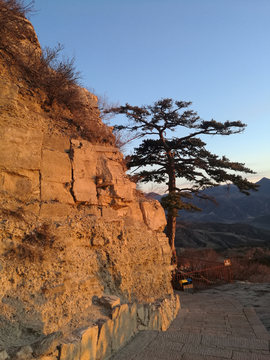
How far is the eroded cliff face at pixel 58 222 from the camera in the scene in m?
2.76

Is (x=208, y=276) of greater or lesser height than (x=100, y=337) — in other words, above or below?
below

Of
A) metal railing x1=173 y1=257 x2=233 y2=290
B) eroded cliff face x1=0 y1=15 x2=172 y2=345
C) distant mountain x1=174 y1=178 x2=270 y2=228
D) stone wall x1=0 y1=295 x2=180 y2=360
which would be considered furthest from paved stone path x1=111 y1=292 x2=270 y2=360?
distant mountain x1=174 y1=178 x2=270 y2=228

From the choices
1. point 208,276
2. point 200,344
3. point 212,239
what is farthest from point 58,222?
point 212,239

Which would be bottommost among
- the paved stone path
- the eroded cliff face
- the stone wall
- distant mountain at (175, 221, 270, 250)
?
distant mountain at (175, 221, 270, 250)

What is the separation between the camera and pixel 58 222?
3463 millimetres

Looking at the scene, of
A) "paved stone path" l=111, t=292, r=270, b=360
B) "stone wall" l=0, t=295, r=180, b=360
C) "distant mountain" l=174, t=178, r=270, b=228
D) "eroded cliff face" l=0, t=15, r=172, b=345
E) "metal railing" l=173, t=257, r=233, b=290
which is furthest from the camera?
"distant mountain" l=174, t=178, r=270, b=228

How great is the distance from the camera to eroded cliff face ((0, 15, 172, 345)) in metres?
2.76

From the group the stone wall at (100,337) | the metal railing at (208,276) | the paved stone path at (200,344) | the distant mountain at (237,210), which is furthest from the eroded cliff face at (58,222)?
the distant mountain at (237,210)

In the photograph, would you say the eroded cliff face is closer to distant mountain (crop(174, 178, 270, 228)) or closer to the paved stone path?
the paved stone path

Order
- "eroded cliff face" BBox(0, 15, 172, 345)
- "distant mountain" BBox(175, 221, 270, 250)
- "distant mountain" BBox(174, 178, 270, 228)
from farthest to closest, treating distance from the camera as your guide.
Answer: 1. "distant mountain" BBox(174, 178, 270, 228)
2. "distant mountain" BBox(175, 221, 270, 250)
3. "eroded cliff face" BBox(0, 15, 172, 345)

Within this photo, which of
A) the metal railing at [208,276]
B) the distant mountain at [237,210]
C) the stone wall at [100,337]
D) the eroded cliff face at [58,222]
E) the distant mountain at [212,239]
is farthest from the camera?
the distant mountain at [237,210]

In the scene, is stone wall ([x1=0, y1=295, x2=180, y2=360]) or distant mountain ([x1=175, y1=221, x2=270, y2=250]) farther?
distant mountain ([x1=175, y1=221, x2=270, y2=250])

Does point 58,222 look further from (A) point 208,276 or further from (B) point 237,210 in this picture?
(B) point 237,210

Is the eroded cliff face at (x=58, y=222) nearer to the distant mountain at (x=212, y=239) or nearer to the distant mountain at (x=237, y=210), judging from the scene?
the distant mountain at (x=212, y=239)
